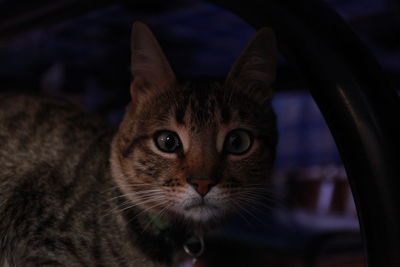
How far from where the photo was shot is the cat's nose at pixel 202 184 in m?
0.73

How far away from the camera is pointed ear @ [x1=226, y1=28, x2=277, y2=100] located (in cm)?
65

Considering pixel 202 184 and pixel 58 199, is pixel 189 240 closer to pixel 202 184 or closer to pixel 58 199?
pixel 202 184

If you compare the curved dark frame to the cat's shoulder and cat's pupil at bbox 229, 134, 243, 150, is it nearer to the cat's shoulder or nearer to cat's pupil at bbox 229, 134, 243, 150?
cat's pupil at bbox 229, 134, 243, 150

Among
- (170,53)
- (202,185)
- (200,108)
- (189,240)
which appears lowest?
(189,240)

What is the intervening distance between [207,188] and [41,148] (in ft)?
1.32

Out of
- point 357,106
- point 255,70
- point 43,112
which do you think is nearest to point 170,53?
point 43,112

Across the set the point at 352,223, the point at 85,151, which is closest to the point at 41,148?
the point at 85,151

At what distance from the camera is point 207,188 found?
73 cm

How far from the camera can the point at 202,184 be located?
2.39 ft

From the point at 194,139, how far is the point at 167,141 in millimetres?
61

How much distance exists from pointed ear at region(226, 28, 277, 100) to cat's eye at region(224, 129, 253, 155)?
0.08 meters

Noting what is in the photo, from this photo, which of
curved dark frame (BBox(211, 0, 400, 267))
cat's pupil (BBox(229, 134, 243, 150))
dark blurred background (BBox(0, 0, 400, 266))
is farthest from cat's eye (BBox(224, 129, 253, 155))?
curved dark frame (BBox(211, 0, 400, 267))

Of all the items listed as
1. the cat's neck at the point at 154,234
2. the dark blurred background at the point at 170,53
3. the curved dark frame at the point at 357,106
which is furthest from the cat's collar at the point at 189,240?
the curved dark frame at the point at 357,106

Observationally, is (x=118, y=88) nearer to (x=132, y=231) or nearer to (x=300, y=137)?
(x=132, y=231)
